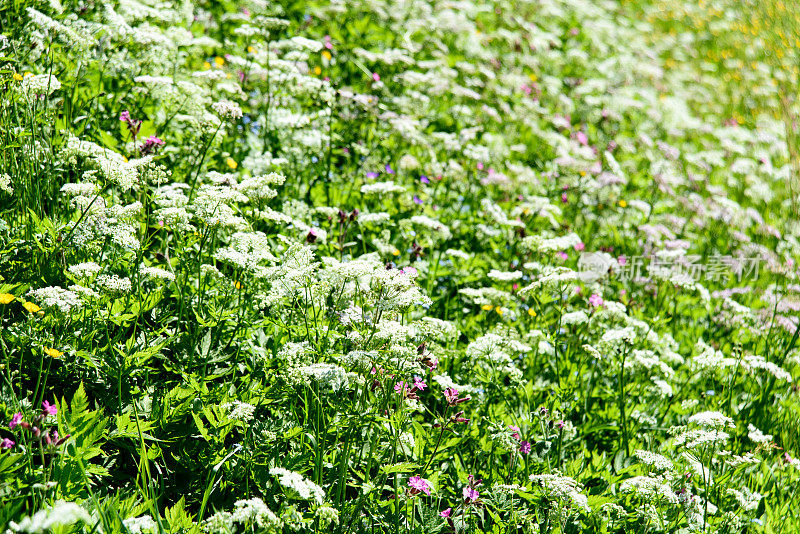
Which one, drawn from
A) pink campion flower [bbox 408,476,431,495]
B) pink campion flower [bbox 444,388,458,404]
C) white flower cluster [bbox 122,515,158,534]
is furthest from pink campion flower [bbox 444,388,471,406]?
white flower cluster [bbox 122,515,158,534]

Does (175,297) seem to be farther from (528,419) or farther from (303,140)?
(528,419)

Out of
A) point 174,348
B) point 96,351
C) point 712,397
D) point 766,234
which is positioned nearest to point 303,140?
point 174,348

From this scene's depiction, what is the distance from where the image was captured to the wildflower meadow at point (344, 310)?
292 centimetres

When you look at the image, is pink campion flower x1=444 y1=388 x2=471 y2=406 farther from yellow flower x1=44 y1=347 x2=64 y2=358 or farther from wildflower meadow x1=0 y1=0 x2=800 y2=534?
yellow flower x1=44 y1=347 x2=64 y2=358

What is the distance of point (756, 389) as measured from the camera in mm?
4664

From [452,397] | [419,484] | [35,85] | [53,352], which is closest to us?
[53,352]

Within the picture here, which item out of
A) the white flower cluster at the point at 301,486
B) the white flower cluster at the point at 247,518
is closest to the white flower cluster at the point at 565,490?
the white flower cluster at the point at 301,486

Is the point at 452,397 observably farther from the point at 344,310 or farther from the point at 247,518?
the point at 247,518

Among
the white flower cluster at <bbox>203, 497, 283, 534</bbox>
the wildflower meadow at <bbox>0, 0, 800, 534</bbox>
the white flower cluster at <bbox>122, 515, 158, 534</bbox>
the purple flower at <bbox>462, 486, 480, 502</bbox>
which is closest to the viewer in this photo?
the white flower cluster at <bbox>203, 497, 283, 534</bbox>

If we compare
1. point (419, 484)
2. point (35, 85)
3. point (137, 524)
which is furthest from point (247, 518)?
point (35, 85)

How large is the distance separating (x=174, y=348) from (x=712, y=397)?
343cm

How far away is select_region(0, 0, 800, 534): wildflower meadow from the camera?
2.92 metres

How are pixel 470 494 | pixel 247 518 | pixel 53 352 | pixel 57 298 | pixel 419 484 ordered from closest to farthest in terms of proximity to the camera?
pixel 247 518 → pixel 57 298 → pixel 53 352 → pixel 419 484 → pixel 470 494

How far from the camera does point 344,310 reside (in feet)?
10.4
